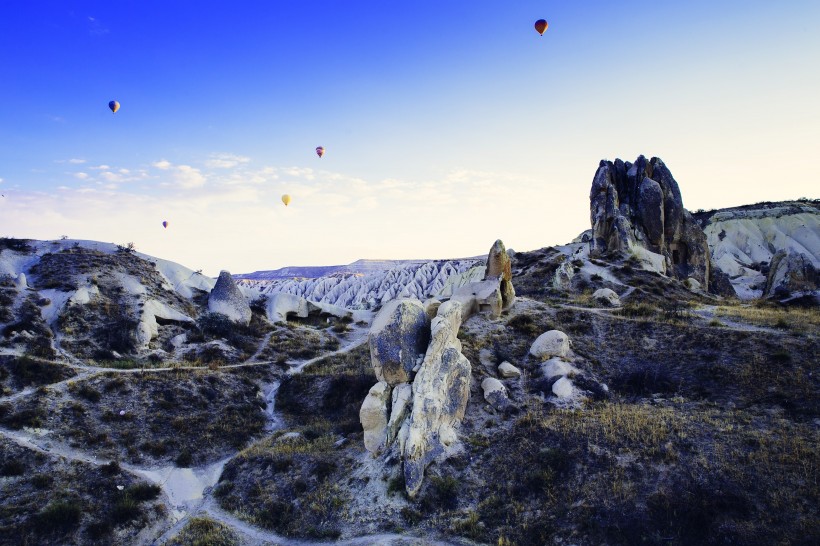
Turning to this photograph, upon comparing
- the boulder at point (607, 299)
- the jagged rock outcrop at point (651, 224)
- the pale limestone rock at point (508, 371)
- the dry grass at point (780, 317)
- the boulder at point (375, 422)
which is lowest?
the boulder at point (375, 422)

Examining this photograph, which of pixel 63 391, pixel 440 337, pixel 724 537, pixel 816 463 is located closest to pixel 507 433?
pixel 440 337

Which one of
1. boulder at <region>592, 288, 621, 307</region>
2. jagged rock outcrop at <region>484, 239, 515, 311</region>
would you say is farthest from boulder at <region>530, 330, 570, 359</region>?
boulder at <region>592, 288, 621, 307</region>

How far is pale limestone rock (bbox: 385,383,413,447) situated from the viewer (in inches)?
706

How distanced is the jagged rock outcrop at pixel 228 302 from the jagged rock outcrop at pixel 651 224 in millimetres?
38175

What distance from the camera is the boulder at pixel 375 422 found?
18.2 m

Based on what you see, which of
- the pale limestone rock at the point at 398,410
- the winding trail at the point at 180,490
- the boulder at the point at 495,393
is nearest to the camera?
the winding trail at the point at 180,490

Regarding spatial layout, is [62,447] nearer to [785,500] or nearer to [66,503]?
[66,503]

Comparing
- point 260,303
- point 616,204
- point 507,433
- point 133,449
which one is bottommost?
A: point 133,449

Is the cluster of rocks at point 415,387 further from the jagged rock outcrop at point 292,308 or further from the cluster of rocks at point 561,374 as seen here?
the jagged rock outcrop at point 292,308

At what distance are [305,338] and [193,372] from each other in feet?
43.9

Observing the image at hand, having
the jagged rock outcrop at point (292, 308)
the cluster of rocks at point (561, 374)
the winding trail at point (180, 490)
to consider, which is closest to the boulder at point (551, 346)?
the cluster of rocks at point (561, 374)

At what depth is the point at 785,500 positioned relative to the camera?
37.8 ft

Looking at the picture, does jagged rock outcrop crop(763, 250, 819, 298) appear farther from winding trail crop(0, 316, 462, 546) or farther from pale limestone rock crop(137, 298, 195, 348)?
pale limestone rock crop(137, 298, 195, 348)

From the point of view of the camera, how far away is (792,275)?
1484 inches
